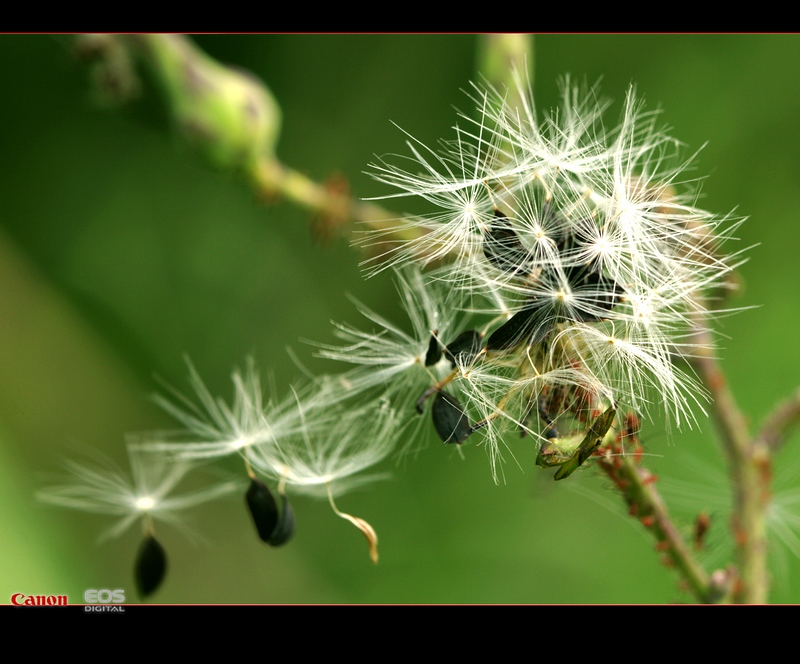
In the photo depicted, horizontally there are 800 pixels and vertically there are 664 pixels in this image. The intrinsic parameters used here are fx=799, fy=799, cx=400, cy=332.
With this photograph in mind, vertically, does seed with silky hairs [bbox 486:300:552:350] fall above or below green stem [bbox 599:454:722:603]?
above

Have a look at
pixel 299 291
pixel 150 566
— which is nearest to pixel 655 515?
pixel 150 566

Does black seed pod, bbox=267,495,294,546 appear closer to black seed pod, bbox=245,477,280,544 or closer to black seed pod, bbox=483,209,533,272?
black seed pod, bbox=245,477,280,544

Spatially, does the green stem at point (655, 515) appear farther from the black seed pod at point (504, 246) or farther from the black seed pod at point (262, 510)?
the black seed pod at point (262, 510)

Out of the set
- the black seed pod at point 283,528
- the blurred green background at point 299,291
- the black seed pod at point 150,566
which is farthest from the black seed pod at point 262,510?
the blurred green background at point 299,291

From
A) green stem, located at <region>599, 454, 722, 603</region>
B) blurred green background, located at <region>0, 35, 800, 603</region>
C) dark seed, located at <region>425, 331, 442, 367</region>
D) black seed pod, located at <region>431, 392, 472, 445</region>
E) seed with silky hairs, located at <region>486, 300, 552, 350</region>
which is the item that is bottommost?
green stem, located at <region>599, 454, 722, 603</region>

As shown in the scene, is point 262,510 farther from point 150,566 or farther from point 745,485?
point 745,485

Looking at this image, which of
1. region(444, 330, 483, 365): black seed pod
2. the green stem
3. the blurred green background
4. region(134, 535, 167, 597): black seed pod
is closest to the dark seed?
region(444, 330, 483, 365): black seed pod

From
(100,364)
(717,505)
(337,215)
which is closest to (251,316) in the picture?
(100,364)
